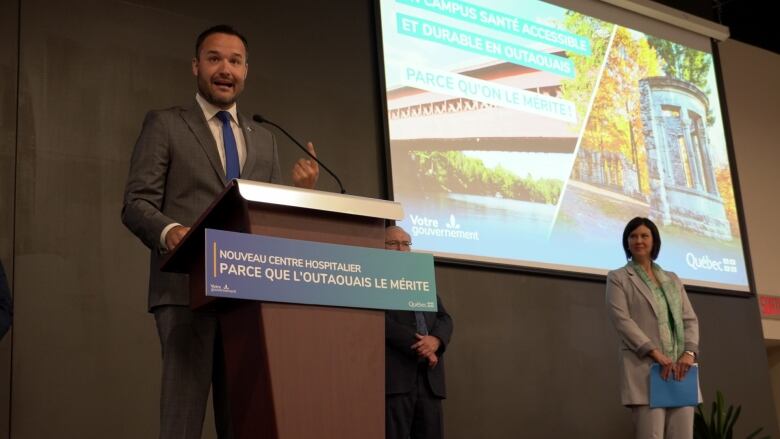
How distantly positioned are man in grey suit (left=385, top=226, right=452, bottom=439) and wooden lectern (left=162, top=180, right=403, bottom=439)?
1794mm

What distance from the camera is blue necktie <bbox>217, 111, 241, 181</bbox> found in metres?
2.08

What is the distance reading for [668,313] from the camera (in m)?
3.98

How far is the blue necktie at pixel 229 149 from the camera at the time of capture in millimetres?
2076

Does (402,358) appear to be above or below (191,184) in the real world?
below

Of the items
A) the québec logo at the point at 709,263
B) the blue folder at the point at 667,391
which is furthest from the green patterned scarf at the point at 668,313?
the québec logo at the point at 709,263

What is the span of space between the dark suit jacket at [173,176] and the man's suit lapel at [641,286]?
2374 millimetres

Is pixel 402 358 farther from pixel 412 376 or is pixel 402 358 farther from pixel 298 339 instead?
pixel 298 339

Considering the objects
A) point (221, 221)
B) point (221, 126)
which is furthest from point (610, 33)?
point (221, 221)

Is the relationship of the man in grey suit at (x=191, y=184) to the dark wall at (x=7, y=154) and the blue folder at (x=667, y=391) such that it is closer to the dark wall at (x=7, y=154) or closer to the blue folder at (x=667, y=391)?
the dark wall at (x=7, y=154)

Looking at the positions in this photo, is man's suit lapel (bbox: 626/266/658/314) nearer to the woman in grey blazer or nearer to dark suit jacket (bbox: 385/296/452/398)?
the woman in grey blazer

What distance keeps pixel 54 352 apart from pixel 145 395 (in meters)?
0.40

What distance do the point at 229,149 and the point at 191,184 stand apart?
0.42ft

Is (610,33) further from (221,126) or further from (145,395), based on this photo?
(221,126)

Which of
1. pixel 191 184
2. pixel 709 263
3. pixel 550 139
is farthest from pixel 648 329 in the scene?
pixel 191 184
